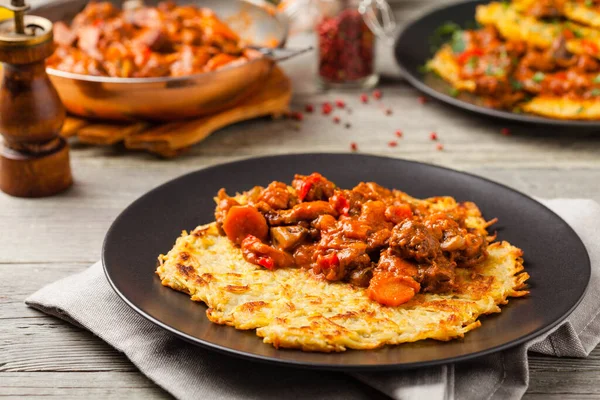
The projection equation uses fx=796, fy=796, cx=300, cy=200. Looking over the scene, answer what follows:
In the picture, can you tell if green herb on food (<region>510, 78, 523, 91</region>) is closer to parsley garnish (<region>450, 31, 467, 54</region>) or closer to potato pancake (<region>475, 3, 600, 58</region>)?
potato pancake (<region>475, 3, 600, 58</region>)

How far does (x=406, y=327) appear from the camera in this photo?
3393 mm

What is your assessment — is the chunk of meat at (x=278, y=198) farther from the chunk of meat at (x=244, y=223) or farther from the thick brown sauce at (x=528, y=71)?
the thick brown sauce at (x=528, y=71)

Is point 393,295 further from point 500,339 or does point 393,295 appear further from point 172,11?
point 172,11

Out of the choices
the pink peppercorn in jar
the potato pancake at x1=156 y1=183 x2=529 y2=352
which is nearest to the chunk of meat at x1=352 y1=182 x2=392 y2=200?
the potato pancake at x1=156 y1=183 x2=529 y2=352

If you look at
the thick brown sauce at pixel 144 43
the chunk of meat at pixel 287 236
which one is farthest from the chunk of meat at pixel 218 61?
the chunk of meat at pixel 287 236

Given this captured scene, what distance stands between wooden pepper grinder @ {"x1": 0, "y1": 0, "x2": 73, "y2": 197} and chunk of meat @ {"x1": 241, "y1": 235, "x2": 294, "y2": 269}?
6.58 ft

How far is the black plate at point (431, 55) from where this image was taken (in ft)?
19.6

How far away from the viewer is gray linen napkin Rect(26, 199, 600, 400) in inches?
132

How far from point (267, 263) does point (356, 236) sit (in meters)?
0.45

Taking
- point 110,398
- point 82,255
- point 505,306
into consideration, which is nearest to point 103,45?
point 82,255

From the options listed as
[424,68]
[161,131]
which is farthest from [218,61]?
[424,68]

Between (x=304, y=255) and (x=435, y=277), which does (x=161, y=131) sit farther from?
(x=435, y=277)

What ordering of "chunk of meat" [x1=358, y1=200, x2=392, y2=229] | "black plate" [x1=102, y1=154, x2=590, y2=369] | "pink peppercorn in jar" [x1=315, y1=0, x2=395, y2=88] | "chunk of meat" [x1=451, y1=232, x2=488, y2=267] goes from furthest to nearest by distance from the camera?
"pink peppercorn in jar" [x1=315, y1=0, x2=395, y2=88] → "chunk of meat" [x1=358, y1=200, x2=392, y2=229] → "chunk of meat" [x1=451, y1=232, x2=488, y2=267] → "black plate" [x1=102, y1=154, x2=590, y2=369]

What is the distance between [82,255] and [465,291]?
2.35 m
